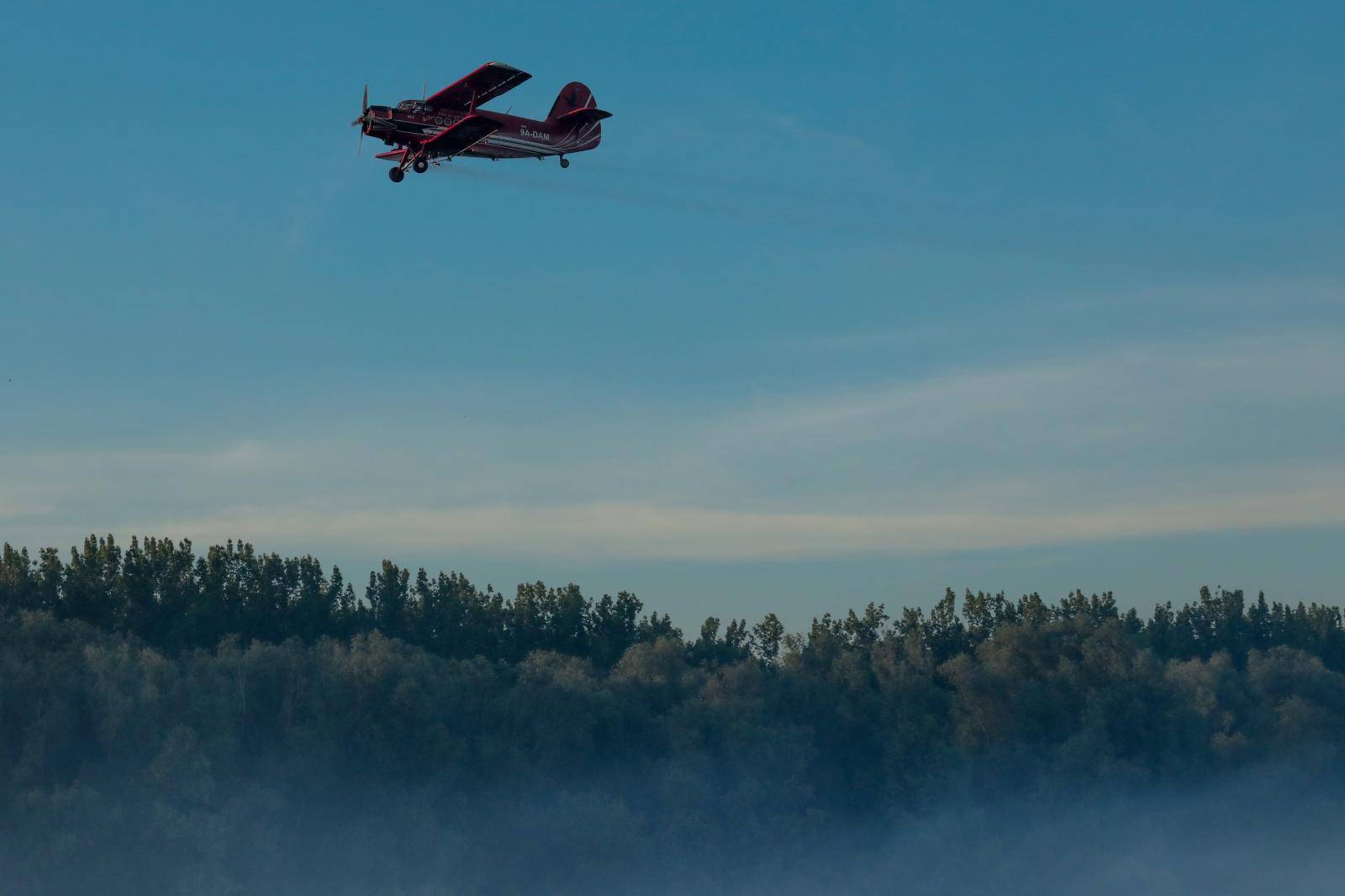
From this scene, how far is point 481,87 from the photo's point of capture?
165ft

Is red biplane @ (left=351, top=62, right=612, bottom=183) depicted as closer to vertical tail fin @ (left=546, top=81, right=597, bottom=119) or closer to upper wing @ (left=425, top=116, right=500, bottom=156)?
upper wing @ (left=425, top=116, right=500, bottom=156)

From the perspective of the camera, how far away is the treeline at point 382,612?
95.2 metres

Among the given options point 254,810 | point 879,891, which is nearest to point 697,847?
point 879,891

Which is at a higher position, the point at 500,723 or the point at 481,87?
the point at 481,87

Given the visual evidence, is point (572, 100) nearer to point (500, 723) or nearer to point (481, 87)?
point (481, 87)

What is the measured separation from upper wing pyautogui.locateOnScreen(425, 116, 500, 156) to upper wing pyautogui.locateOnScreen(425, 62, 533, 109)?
1297 millimetres

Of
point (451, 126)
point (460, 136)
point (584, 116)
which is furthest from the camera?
point (584, 116)

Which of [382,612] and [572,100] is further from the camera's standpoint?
[382,612]

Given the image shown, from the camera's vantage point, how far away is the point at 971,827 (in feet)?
307

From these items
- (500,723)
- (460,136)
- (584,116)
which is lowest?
(500,723)

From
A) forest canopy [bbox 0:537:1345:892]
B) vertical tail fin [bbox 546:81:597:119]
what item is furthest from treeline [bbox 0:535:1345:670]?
vertical tail fin [bbox 546:81:597:119]

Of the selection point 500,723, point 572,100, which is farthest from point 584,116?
point 500,723

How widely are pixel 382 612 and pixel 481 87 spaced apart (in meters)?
63.5

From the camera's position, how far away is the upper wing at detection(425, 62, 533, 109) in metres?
49.4
